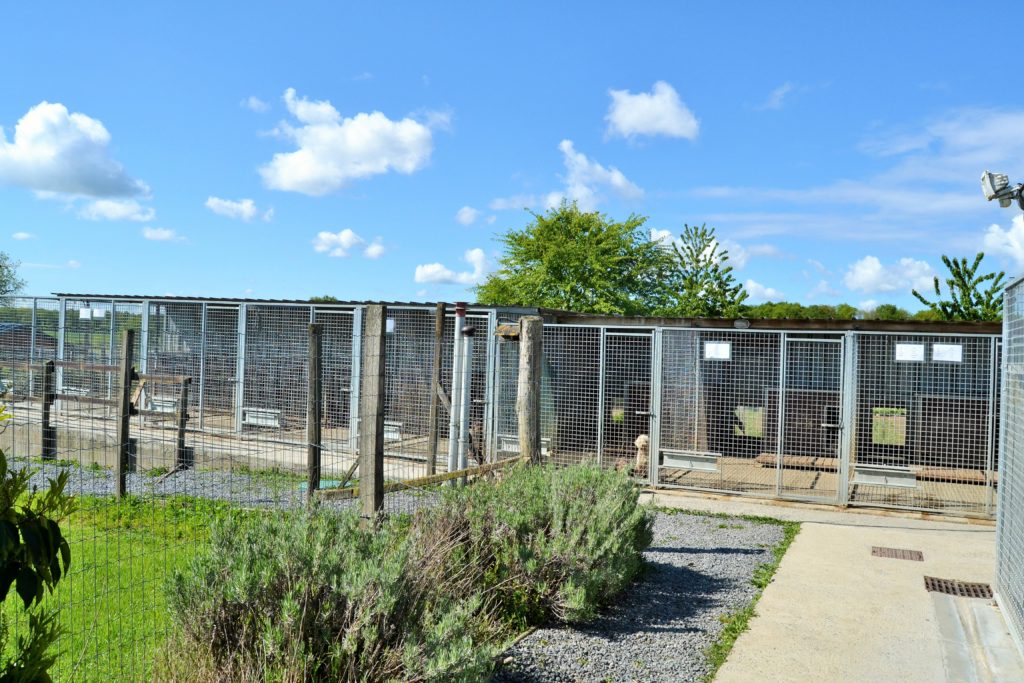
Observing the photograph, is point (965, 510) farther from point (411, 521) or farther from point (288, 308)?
point (288, 308)

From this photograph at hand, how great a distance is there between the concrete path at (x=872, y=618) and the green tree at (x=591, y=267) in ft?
85.4

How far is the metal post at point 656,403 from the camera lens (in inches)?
454

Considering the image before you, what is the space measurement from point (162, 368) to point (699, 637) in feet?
43.2

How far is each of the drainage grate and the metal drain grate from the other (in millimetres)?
853

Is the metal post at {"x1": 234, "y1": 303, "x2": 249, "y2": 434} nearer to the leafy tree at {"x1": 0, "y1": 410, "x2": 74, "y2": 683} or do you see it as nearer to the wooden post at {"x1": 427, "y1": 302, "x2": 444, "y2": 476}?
the wooden post at {"x1": 427, "y1": 302, "x2": 444, "y2": 476}

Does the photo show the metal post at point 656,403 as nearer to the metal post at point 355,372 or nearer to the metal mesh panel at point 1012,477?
the metal post at point 355,372

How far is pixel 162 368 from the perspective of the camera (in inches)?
622

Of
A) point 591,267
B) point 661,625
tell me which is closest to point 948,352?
point 661,625

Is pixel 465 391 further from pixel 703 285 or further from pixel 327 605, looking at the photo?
pixel 703 285

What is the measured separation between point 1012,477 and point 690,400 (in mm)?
6088

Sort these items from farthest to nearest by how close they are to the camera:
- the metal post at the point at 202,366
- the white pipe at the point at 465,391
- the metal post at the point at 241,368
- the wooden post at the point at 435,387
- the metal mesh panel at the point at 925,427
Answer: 1. the metal post at the point at 202,366
2. the metal post at the point at 241,368
3. the metal mesh panel at the point at 925,427
4. the wooden post at the point at 435,387
5. the white pipe at the point at 465,391

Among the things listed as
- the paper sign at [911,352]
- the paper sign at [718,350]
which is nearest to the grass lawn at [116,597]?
the paper sign at [718,350]

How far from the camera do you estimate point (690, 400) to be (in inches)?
472

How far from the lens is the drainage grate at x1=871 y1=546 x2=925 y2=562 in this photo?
817 cm
